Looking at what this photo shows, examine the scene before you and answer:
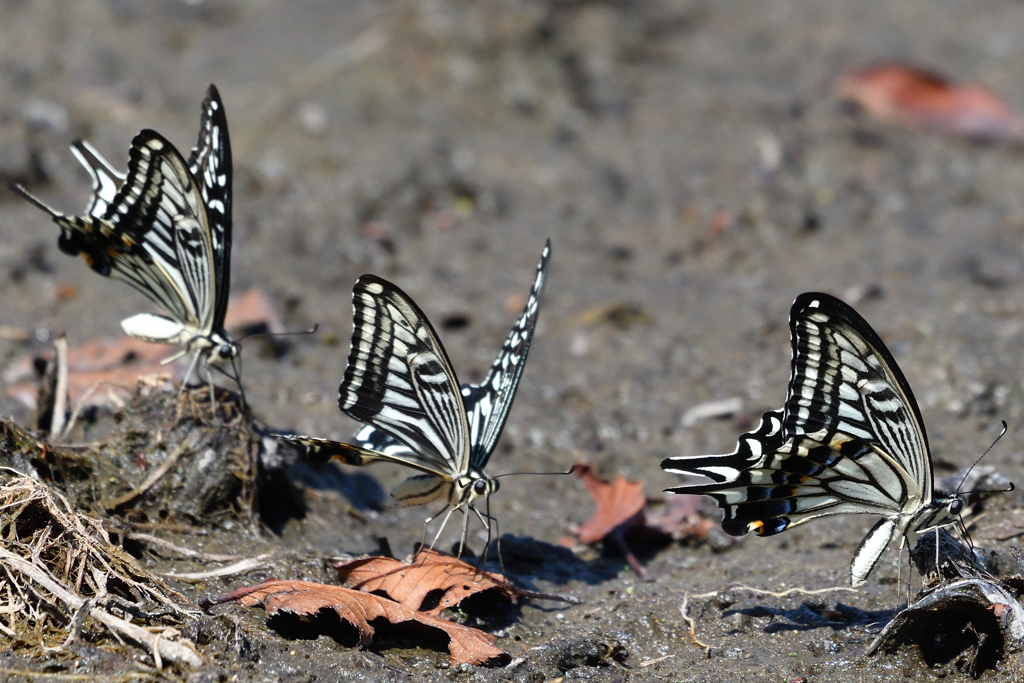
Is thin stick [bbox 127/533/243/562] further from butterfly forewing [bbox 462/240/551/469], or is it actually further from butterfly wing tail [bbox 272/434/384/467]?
butterfly forewing [bbox 462/240/551/469]

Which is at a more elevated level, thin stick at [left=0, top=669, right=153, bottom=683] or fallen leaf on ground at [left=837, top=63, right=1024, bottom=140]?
fallen leaf on ground at [left=837, top=63, right=1024, bottom=140]

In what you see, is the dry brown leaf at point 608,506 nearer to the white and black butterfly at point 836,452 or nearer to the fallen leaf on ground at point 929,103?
the white and black butterfly at point 836,452

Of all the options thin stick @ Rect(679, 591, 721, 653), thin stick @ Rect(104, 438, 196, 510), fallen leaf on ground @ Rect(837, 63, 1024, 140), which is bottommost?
thin stick @ Rect(679, 591, 721, 653)

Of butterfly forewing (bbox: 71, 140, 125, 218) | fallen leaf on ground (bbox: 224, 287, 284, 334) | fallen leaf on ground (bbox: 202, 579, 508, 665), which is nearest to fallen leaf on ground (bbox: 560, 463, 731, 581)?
fallen leaf on ground (bbox: 202, 579, 508, 665)

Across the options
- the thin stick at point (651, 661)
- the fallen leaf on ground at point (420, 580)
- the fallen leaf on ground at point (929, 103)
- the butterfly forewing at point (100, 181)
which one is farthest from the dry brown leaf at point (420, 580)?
the fallen leaf on ground at point (929, 103)

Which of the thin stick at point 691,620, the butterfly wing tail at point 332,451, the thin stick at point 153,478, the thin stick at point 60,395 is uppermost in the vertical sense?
the thin stick at point 60,395

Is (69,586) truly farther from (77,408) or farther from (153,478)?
(77,408)
